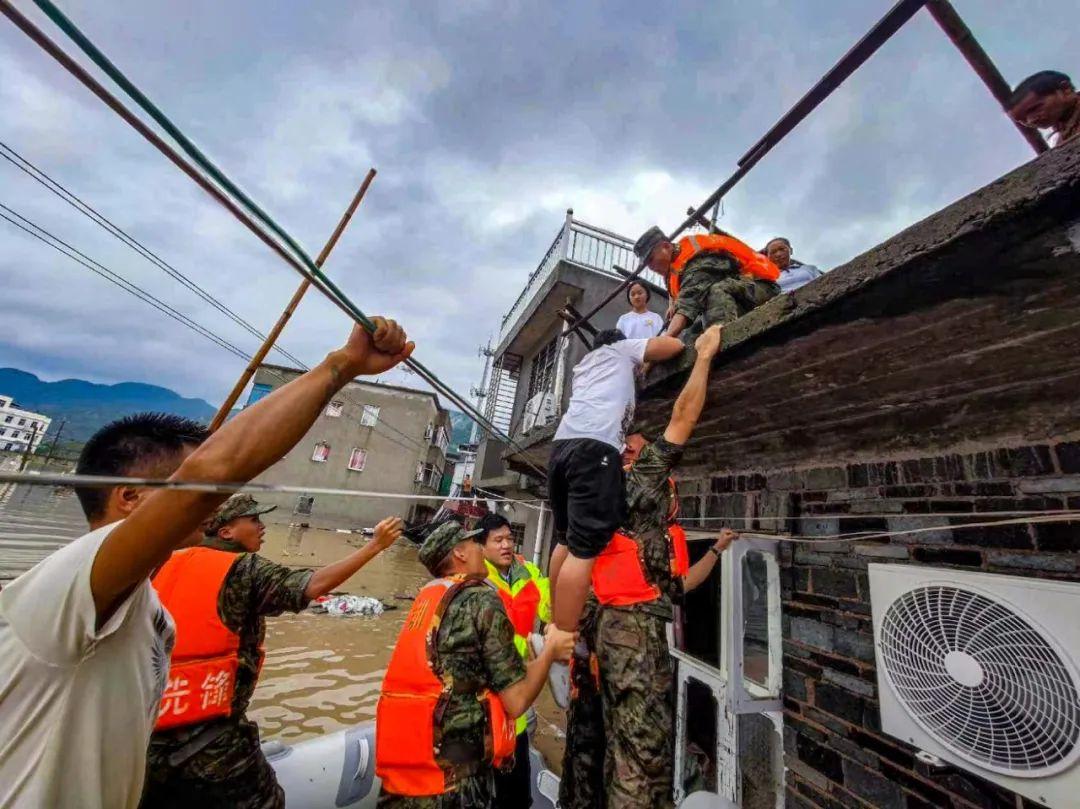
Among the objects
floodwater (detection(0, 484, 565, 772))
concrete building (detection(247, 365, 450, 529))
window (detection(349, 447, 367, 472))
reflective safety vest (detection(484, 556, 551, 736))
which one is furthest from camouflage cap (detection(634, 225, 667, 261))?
window (detection(349, 447, 367, 472))

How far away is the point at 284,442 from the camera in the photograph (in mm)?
1059

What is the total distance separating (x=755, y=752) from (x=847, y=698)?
176 centimetres

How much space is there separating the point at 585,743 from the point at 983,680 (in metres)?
2.29

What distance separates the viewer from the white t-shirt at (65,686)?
3.15ft

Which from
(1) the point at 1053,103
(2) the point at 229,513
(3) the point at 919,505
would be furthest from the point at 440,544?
(1) the point at 1053,103

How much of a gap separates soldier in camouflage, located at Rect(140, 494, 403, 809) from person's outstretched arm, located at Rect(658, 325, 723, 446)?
90.1 inches

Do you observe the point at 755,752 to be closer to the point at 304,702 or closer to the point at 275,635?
the point at 304,702

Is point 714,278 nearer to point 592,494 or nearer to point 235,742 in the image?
point 592,494

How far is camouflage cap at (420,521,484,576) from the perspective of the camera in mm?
2973

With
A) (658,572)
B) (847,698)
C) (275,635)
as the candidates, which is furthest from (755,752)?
(275,635)

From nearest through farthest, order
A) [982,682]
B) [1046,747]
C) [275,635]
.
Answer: [1046,747] → [982,682] → [275,635]

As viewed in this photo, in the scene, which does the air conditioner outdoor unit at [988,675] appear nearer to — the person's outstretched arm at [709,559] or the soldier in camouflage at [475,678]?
the person's outstretched arm at [709,559]

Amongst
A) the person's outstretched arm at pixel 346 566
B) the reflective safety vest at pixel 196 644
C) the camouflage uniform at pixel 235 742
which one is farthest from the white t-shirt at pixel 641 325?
the reflective safety vest at pixel 196 644

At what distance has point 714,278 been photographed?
10.6 ft
